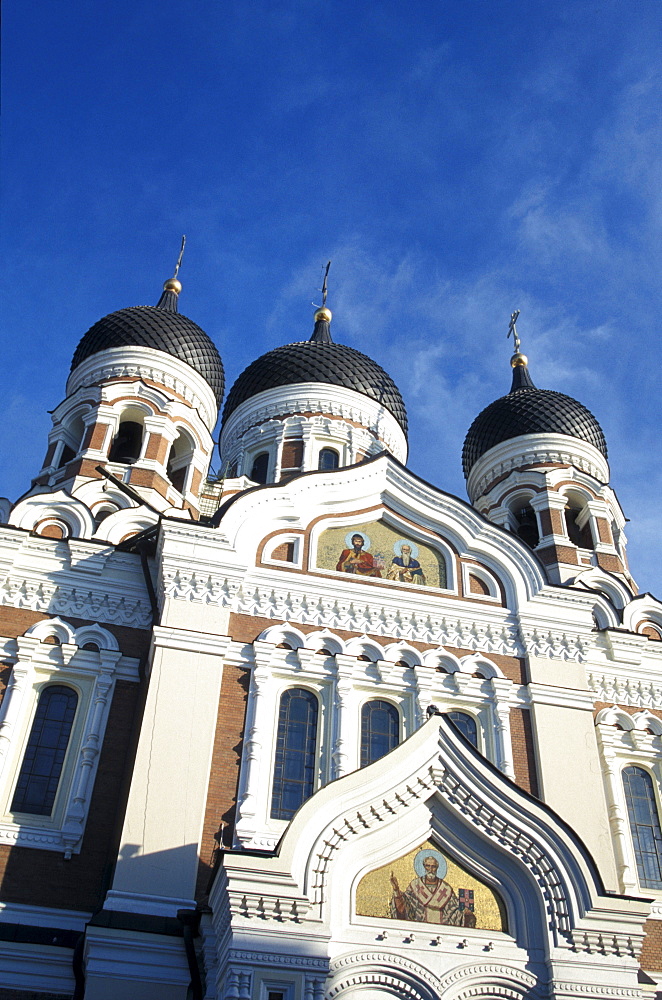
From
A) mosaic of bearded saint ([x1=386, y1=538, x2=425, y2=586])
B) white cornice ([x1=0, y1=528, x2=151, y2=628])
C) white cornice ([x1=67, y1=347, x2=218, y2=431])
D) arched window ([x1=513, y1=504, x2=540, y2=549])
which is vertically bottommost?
white cornice ([x1=0, y1=528, x2=151, y2=628])

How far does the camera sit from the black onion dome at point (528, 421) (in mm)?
20578

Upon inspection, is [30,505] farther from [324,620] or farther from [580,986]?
[580,986]

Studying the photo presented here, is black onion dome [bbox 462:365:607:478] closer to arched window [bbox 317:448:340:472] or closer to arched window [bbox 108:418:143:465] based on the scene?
arched window [bbox 317:448:340:472]

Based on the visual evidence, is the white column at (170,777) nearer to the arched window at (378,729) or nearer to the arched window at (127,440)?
the arched window at (378,729)

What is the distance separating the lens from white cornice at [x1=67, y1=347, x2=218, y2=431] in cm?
1834

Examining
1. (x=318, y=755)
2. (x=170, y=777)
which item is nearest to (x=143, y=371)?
(x=318, y=755)

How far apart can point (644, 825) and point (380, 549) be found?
14.9 ft

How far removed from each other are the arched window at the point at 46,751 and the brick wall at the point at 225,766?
1.67 metres

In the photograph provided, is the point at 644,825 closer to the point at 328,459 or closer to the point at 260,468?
the point at 328,459

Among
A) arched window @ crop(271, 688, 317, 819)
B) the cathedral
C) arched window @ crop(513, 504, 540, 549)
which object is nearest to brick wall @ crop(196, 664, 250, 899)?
the cathedral

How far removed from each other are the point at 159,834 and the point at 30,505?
587cm

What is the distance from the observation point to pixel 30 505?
13.6 metres

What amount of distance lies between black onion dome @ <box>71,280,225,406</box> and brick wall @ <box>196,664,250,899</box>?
9744mm

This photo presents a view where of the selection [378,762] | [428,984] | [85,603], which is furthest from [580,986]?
[85,603]
